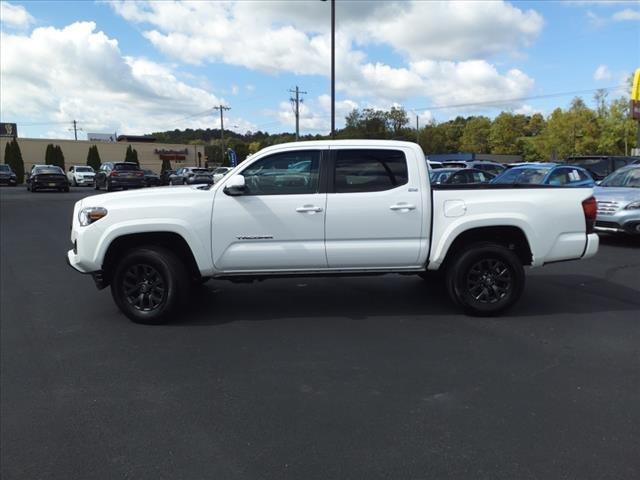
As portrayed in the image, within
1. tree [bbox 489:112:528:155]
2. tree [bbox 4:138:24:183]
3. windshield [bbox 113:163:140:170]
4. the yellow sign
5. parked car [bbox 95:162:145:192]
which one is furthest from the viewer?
tree [bbox 489:112:528:155]

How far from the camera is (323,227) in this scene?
216 inches

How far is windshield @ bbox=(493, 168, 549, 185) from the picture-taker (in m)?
13.9

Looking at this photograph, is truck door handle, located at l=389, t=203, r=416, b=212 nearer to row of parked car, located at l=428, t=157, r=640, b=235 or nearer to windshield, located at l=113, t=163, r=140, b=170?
row of parked car, located at l=428, t=157, r=640, b=235

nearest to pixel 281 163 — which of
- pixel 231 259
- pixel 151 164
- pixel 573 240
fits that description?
pixel 231 259

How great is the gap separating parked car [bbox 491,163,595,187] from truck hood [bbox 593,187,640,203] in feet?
8.04

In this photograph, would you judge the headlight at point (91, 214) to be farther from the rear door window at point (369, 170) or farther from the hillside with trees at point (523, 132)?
the hillside with trees at point (523, 132)

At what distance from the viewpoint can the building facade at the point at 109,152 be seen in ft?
214

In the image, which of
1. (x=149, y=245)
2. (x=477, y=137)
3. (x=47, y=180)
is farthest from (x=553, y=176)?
(x=477, y=137)

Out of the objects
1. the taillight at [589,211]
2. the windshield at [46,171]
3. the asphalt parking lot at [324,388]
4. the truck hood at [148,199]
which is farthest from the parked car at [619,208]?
the windshield at [46,171]

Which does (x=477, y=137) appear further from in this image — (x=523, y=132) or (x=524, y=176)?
(x=524, y=176)

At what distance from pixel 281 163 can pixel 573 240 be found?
3146 mm

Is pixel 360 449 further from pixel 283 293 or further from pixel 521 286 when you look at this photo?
pixel 283 293

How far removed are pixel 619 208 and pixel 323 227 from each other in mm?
7497

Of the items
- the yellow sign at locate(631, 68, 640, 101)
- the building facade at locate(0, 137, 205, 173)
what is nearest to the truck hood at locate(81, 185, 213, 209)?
the yellow sign at locate(631, 68, 640, 101)
